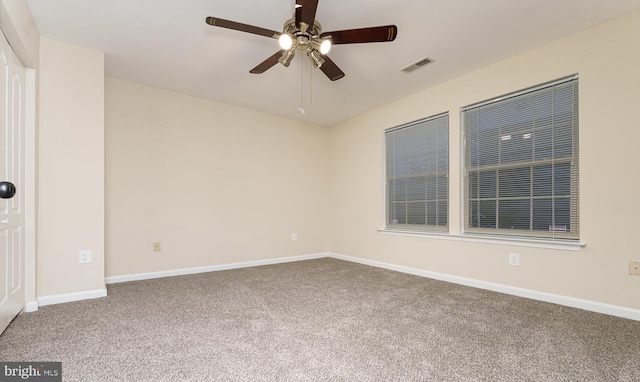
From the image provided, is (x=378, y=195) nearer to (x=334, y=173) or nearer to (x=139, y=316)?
(x=334, y=173)

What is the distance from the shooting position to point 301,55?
2998 millimetres

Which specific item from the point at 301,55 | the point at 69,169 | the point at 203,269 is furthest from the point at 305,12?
the point at 203,269

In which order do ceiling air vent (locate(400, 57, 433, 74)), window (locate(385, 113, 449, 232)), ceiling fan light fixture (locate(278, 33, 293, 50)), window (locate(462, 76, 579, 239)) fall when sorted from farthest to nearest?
window (locate(385, 113, 449, 232))
ceiling air vent (locate(400, 57, 433, 74))
window (locate(462, 76, 579, 239))
ceiling fan light fixture (locate(278, 33, 293, 50))

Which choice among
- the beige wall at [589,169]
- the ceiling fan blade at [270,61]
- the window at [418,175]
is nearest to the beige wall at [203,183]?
the window at [418,175]

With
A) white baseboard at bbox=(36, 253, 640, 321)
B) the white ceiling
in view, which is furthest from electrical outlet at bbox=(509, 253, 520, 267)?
the white ceiling

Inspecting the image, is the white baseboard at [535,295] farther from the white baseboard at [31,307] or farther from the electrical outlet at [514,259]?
the white baseboard at [31,307]

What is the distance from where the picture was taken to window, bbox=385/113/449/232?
12.2ft

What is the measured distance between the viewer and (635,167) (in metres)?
2.33

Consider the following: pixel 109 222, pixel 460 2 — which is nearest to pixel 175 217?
pixel 109 222

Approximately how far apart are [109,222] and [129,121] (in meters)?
1.22

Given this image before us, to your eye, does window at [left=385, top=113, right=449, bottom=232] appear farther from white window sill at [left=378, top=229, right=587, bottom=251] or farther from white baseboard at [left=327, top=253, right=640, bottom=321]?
white baseboard at [left=327, top=253, right=640, bottom=321]

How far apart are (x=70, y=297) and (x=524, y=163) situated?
4504mm

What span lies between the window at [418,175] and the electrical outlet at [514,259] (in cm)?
78

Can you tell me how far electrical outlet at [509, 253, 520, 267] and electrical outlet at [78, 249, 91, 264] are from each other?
4.10 meters
